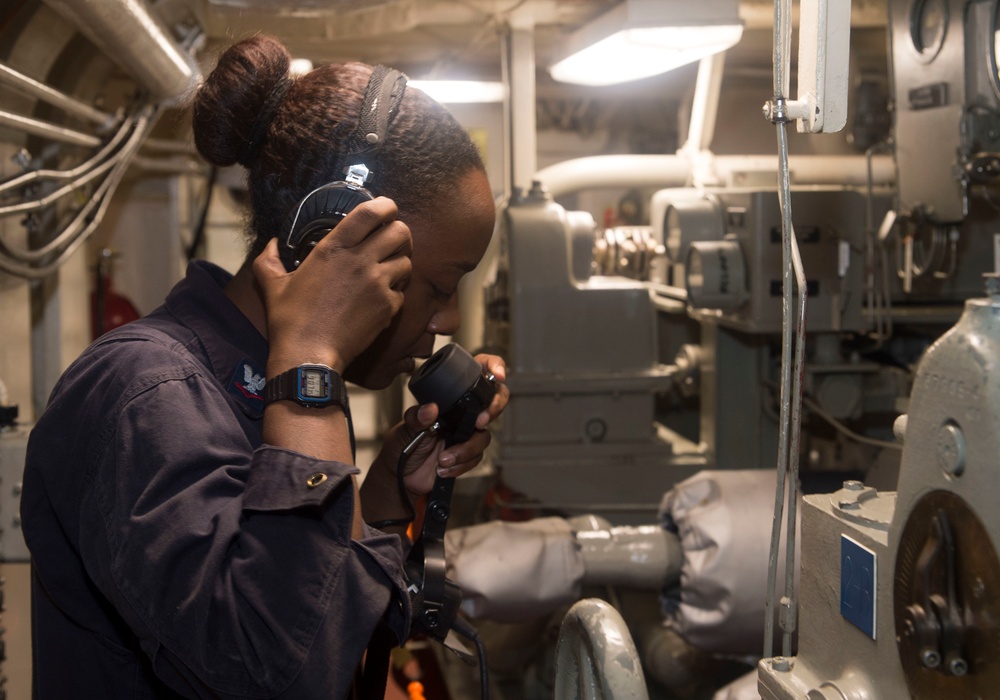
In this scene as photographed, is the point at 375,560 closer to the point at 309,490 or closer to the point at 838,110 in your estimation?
the point at 309,490

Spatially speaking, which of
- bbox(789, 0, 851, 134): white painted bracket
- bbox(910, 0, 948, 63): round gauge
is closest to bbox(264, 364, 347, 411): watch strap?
bbox(789, 0, 851, 134): white painted bracket

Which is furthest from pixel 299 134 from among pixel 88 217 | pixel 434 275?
pixel 88 217

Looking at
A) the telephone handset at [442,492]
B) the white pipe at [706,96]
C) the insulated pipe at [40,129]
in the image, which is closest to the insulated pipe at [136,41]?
the insulated pipe at [40,129]

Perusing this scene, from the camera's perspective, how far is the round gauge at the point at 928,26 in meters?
2.21

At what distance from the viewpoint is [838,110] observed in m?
0.94

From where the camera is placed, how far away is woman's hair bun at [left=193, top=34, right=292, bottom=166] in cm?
114

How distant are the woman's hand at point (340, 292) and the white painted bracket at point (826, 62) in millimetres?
438

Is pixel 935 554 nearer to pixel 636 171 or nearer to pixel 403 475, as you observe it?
pixel 403 475

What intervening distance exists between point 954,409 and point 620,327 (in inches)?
98.9

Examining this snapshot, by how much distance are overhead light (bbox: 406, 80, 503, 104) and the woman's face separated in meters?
3.16

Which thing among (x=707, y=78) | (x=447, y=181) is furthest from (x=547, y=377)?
(x=447, y=181)

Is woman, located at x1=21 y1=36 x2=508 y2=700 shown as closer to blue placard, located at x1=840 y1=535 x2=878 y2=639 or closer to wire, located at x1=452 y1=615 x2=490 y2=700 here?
wire, located at x1=452 y1=615 x2=490 y2=700

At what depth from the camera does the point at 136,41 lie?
2.17 meters

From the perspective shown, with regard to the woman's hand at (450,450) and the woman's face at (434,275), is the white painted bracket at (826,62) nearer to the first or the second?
the woman's face at (434,275)
